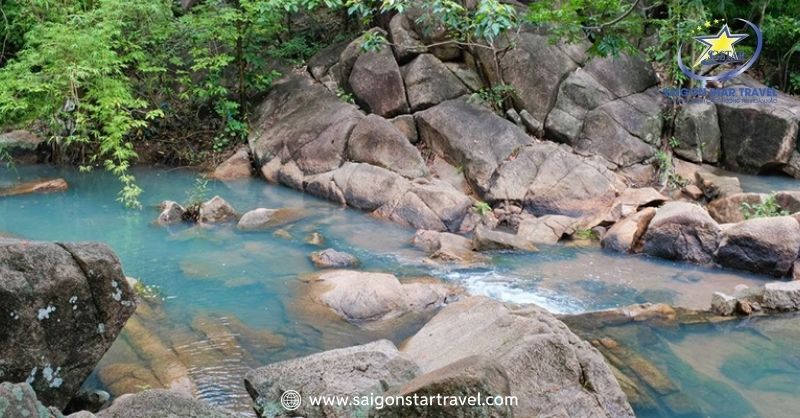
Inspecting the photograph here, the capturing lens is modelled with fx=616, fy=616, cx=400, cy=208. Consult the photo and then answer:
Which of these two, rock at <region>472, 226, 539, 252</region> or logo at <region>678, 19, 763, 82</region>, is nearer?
rock at <region>472, 226, 539, 252</region>

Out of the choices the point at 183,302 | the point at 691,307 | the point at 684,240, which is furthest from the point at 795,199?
the point at 183,302

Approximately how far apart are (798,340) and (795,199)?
14.9 ft

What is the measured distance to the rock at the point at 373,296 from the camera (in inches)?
284

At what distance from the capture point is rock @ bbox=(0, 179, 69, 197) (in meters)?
12.7

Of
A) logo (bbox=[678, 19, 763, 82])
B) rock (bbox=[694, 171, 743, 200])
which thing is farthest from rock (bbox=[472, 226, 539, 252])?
logo (bbox=[678, 19, 763, 82])

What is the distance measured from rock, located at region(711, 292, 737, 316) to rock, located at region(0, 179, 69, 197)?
41.2 ft

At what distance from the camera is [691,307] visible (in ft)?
25.6

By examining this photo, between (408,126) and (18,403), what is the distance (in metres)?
12.3

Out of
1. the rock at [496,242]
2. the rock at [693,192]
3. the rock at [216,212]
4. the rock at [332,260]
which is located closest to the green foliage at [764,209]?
the rock at [693,192]

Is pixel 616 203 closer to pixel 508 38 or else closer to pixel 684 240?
pixel 684 240

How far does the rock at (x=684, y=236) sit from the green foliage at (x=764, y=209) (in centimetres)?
131

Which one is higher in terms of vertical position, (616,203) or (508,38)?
(508,38)

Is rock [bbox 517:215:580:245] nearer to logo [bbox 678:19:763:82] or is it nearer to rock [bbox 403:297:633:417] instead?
rock [bbox 403:297:633:417]

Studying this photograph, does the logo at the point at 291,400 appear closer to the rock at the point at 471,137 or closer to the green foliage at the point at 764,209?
the rock at the point at 471,137
